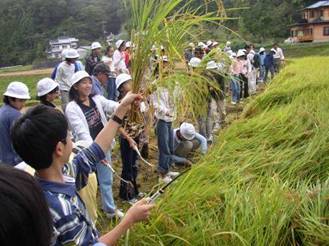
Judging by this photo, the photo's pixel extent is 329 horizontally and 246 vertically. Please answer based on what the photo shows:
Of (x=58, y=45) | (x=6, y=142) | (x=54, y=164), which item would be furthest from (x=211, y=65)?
(x=58, y=45)

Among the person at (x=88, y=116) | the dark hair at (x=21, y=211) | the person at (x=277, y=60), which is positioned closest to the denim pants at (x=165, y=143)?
the person at (x=88, y=116)

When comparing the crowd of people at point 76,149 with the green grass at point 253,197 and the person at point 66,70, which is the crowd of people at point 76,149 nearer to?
the person at point 66,70

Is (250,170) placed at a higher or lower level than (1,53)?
higher

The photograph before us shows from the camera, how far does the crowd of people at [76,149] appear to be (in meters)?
0.94

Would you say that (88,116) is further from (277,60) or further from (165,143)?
(277,60)

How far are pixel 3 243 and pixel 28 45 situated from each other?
5185cm

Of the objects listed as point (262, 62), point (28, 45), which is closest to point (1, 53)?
point (28, 45)

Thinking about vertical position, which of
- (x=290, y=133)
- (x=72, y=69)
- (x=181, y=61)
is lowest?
(x=290, y=133)

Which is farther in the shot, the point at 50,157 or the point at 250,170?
the point at 250,170

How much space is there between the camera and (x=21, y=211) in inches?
34.4

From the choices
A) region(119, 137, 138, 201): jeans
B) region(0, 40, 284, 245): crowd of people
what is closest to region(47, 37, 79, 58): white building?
region(0, 40, 284, 245): crowd of people

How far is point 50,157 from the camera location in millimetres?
1616

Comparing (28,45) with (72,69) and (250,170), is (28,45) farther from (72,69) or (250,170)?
(250,170)

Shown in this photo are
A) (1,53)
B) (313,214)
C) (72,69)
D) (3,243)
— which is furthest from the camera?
(1,53)
